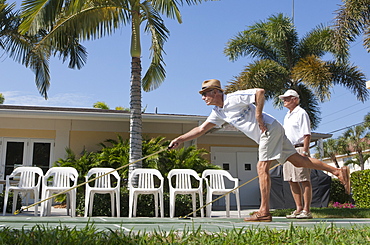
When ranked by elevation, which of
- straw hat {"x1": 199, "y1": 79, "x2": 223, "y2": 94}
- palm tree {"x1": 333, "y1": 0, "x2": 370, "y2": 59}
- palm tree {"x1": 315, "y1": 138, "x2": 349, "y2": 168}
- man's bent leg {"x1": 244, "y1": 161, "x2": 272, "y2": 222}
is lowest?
man's bent leg {"x1": 244, "y1": 161, "x2": 272, "y2": 222}

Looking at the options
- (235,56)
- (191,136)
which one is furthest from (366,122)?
A: (191,136)

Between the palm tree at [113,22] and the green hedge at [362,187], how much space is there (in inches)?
264

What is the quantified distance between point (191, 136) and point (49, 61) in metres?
10.1

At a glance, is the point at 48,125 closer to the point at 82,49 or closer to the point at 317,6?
the point at 82,49

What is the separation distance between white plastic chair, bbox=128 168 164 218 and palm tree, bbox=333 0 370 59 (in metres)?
7.84

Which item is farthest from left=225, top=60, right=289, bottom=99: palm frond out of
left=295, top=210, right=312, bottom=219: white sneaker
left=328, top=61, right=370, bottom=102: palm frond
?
left=295, top=210, right=312, bottom=219: white sneaker

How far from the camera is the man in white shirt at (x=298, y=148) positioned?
5.70 m

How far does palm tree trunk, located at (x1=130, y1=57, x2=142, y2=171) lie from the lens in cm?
982

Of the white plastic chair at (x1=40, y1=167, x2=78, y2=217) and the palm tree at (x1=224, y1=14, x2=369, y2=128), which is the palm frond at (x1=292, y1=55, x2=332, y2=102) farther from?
the white plastic chair at (x1=40, y1=167, x2=78, y2=217)

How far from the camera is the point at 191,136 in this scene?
532cm

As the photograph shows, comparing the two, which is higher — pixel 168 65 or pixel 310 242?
pixel 168 65

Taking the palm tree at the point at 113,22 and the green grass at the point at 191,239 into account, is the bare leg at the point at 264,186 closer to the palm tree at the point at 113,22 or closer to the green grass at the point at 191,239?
the green grass at the point at 191,239

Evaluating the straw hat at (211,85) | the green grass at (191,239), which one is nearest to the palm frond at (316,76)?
the straw hat at (211,85)

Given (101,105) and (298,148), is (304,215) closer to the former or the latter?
(298,148)
